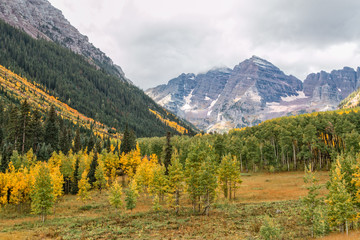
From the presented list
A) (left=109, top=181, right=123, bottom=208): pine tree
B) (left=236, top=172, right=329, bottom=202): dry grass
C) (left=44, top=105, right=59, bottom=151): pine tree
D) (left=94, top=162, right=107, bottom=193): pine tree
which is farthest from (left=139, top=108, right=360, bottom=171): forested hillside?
(left=44, top=105, right=59, bottom=151): pine tree

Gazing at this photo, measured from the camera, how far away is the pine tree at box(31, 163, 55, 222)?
42906 mm

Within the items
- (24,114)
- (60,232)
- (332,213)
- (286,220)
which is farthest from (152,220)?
(24,114)

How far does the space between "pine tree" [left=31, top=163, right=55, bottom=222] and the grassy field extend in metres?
2.36

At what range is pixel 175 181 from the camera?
46094 millimetres

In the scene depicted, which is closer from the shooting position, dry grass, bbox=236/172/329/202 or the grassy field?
the grassy field

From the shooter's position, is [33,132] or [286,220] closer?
[286,220]

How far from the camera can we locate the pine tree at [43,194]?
1689 inches

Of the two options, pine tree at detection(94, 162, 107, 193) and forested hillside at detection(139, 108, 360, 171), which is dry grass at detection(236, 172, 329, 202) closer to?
forested hillside at detection(139, 108, 360, 171)

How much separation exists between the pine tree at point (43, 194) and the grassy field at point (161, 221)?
236 centimetres

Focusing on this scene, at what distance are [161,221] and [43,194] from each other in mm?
22479

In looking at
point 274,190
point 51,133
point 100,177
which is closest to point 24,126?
point 51,133

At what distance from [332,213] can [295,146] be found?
242 feet

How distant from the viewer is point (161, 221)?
40.6 m

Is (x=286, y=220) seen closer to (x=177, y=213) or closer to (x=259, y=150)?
(x=177, y=213)
